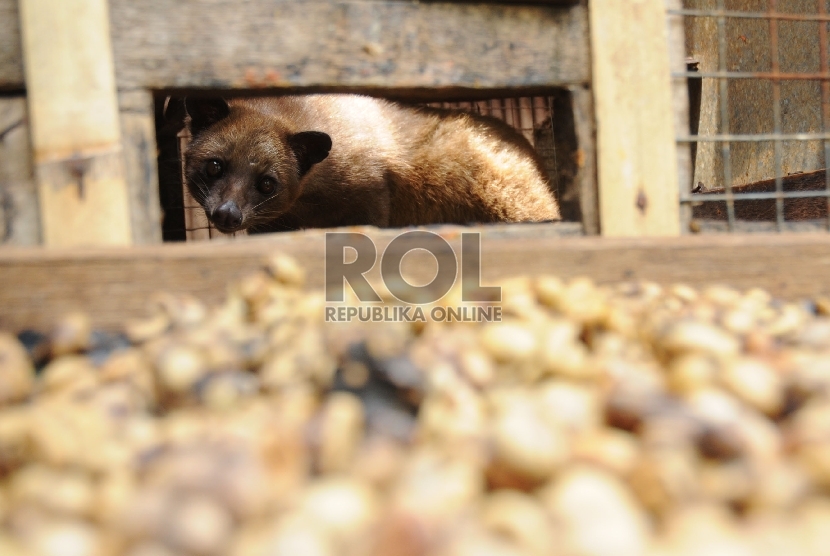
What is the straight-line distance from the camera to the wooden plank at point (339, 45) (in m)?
1.81

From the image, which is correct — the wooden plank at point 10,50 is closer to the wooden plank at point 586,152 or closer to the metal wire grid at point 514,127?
the wooden plank at point 586,152

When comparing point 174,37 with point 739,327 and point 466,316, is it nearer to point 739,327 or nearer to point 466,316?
point 466,316

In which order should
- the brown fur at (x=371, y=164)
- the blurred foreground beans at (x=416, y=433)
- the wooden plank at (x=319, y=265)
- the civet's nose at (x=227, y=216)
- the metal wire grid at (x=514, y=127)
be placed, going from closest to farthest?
A: the blurred foreground beans at (x=416, y=433) → the wooden plank at (x=319, y=265) → the civet's nose at (x=227, y=216) → the brown fur at (x=371, y=164) → the metal wire grid at (x=514, y=127)

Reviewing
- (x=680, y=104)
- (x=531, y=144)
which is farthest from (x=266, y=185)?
(x=680, y=104)

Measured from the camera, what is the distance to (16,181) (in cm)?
175

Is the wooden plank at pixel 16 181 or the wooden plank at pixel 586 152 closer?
the wooden plank at pixel 16 181

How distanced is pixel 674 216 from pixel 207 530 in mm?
1755

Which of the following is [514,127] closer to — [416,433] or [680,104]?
[680,104]

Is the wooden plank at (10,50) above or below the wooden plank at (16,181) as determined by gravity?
above

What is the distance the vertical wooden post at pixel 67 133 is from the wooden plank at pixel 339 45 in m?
0.08

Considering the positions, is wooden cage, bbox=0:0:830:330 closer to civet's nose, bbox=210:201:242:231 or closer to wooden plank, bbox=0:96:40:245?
wooden plank, bbox=0:96:40:245

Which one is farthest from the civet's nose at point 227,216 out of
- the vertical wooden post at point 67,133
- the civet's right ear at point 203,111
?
the vertical wooden post at point 67,133

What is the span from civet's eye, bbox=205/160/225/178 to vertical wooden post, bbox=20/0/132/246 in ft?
7.04

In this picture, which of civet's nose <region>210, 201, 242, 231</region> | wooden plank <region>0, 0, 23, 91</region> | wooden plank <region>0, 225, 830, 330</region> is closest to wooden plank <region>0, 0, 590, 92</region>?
wooden plank <region>0, 0, 23, 91</region>
